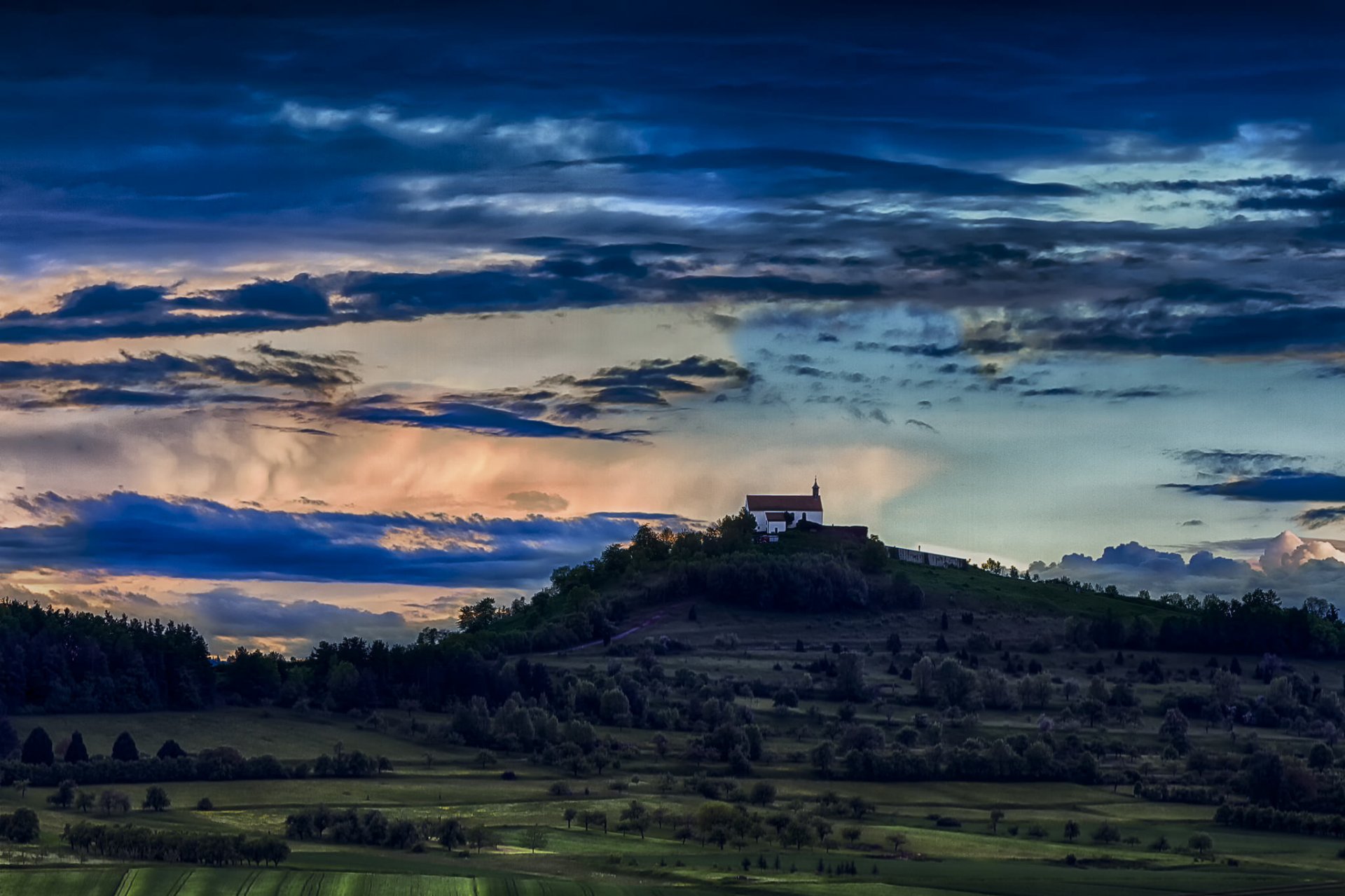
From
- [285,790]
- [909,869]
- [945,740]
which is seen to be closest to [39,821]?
[285,790]

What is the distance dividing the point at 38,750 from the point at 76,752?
3333 millimetres

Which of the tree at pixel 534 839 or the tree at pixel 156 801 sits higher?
the tree at pixel 156 801

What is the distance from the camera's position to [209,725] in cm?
18725

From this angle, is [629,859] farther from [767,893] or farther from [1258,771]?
[1258,771]

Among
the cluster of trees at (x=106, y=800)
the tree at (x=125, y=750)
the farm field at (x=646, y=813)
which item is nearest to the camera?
the farm field at (x=646, y=813)

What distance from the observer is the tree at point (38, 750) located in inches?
6265

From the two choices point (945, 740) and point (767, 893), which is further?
point (945, 740)

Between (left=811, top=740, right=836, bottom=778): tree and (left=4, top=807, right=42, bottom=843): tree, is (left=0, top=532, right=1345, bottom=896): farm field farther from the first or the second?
(left=4, top=807, right=42, bottom=843): tree

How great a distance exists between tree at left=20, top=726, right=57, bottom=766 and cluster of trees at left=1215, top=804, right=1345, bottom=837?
102253mm

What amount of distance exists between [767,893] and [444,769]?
229ft

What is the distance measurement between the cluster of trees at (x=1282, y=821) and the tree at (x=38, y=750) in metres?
102

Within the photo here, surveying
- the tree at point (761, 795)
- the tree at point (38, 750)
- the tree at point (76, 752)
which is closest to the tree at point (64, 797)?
the tree at point (38, 750)

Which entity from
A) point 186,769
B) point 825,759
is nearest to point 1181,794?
point 825,759

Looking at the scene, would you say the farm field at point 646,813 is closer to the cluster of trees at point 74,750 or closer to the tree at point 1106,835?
the tree at point 1106,835
